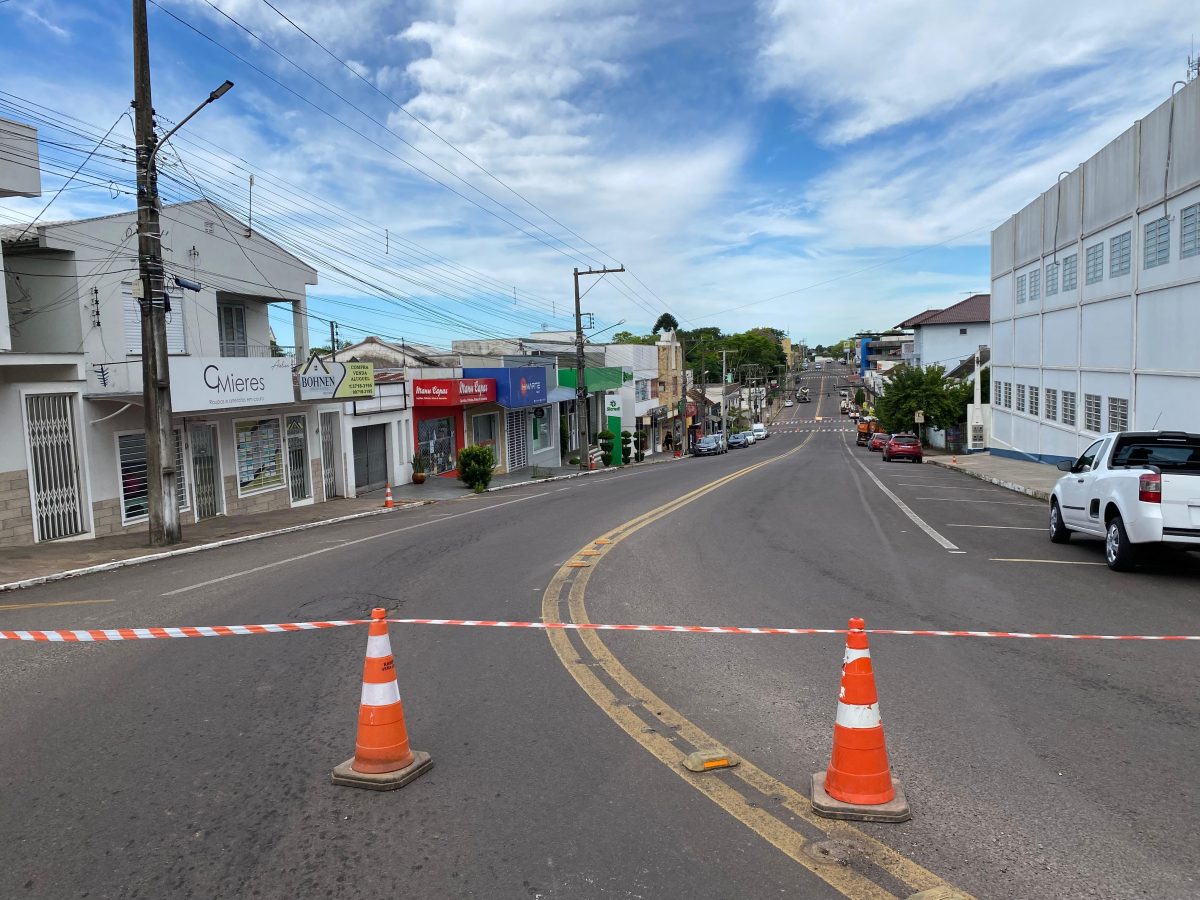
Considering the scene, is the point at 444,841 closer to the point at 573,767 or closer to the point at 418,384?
the point at 573,767

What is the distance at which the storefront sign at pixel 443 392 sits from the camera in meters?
31.2

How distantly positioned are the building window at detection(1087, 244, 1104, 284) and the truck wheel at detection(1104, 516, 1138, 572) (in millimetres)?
19154

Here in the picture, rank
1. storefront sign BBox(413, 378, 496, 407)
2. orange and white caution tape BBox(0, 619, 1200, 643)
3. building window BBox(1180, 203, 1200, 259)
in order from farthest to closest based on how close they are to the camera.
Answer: storefront sign BBox(413, 378, 496, 407) → building window BBox(1180, 203, 1200, 259) → orange and white caution tape BBox(0, 619, 1200, 643)

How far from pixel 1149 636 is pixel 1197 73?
1933 centimetres

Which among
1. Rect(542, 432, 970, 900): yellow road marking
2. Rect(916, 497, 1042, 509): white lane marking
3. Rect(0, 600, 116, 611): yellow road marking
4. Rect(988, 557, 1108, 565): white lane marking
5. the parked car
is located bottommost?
the parked car

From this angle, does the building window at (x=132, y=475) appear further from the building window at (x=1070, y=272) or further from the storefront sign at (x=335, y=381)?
the building window at (x=1070, y=272)

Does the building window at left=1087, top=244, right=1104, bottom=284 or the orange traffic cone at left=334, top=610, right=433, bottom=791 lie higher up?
the building window at left=1087, top=244, right=1104, bottom=284

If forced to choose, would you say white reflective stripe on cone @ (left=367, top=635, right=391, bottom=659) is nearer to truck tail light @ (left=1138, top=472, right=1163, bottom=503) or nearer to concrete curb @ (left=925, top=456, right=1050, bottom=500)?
truck tail light @ (left=1138, top=472, right=1163, bottom=503)

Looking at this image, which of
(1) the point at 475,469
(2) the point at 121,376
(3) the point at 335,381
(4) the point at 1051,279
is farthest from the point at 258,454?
(4) the point at 1051,279

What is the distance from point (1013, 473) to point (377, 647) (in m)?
30.0

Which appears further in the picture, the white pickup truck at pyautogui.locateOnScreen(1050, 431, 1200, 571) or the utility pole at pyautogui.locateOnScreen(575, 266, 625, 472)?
the utility pole at pyautogui.locateOnScreen(575, 266, 625, 472)

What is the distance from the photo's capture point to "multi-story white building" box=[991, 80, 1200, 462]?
20.9 m

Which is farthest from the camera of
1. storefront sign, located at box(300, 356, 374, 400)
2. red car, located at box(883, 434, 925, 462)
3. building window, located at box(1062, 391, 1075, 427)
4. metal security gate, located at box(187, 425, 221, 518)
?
red car, located at box(883, 434, 925, 462)

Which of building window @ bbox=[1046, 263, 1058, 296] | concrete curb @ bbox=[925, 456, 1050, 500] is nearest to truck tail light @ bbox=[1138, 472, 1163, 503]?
concrete curb @ bbox=[925, 456, 1050, 500]
